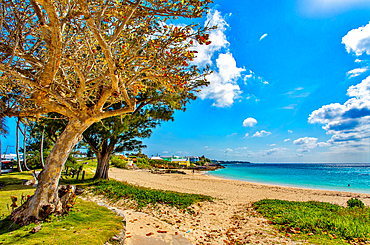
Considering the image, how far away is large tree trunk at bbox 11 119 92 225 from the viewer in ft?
15.1

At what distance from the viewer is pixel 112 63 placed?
4484 millimetres

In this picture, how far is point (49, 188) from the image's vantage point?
16.0 ft

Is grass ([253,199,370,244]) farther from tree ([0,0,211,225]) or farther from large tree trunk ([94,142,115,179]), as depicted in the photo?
large tree trunk ([94,142,115,179])

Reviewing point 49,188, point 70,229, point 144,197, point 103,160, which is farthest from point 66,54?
point 103,160

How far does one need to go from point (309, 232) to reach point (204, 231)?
336cm

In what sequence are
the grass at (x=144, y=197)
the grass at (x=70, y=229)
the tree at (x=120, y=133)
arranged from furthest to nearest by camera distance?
the tree at (x=120, y=133)
the grass at (x=144, y=197)
the grass at (x=70, y=229)

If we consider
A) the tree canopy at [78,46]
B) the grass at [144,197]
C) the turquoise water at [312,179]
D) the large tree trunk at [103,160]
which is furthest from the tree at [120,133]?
the turquoise water at [312,179]

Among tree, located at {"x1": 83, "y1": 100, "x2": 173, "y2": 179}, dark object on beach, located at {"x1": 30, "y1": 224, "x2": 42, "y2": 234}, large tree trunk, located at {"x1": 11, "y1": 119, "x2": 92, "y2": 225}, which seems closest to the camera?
dark object on beach, located at {"x1": 30, "y1": 224, "x2": 42, "y2": 234}

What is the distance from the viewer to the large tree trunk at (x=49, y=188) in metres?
4.59

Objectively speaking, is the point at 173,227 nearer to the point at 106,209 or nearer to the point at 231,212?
the point at 106,209

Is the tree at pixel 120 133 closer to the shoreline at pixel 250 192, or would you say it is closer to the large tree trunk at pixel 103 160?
the large tree trunk at pixel 103 160

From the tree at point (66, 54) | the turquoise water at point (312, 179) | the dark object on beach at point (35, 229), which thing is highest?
the tree at point (66, 54)

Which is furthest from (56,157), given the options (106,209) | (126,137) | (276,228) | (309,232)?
(126,137)

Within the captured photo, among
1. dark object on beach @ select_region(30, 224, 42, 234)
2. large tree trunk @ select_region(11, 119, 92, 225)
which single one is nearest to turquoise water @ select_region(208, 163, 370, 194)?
large tree trunk @ select_region(11, 119, 92, 225)
